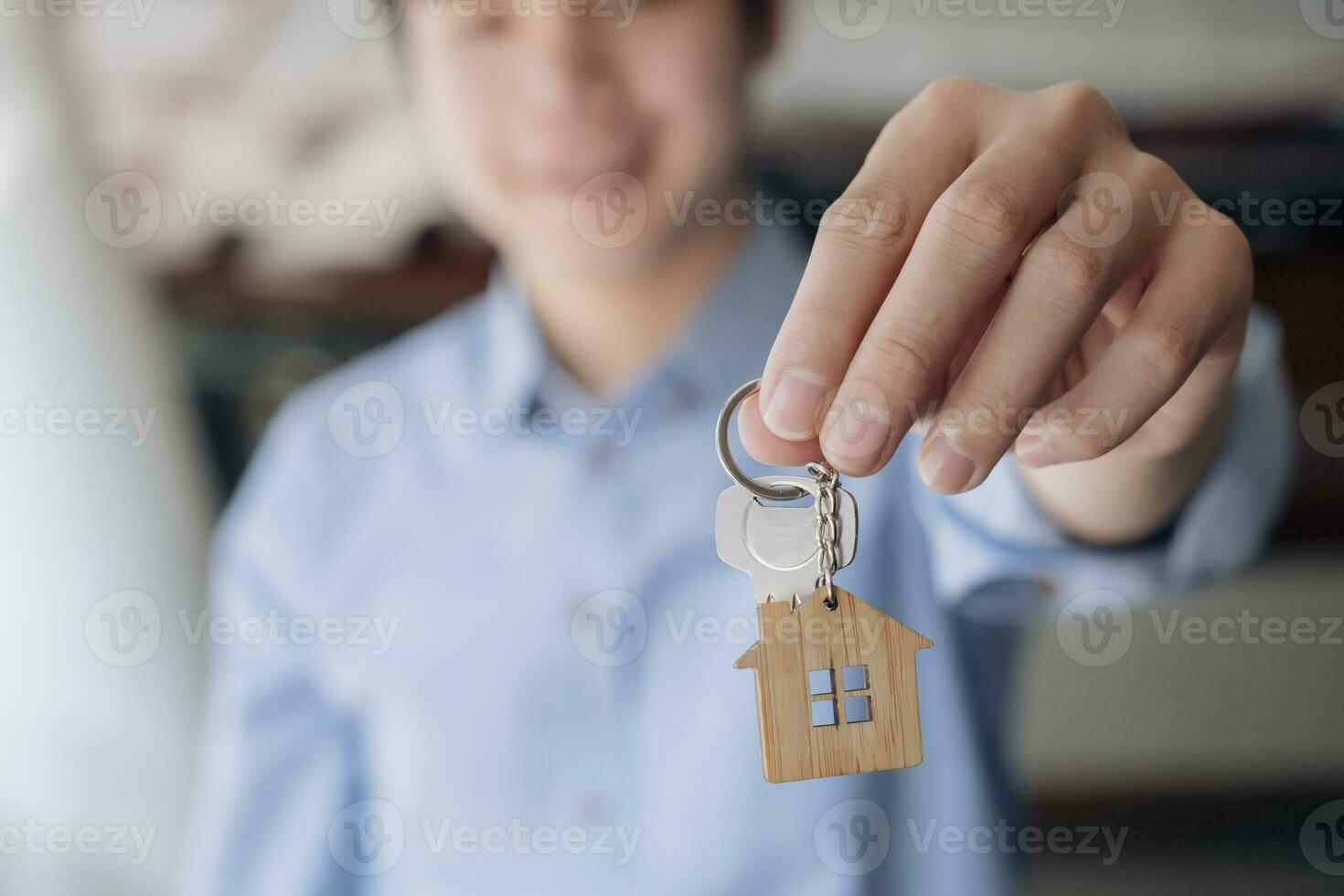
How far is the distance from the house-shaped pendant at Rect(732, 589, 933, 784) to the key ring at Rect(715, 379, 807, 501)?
48 mm

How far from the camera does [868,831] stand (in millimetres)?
918

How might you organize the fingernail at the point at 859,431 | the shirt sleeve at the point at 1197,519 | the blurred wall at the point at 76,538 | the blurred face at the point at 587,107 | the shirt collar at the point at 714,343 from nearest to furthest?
the fingernail at the point at 859,431, the shirt sleeve at the point at 1197,519, the blurred face at the point at 587,107, the shirt collar at the point at 714,343, the blurred wall at the point at 76,538

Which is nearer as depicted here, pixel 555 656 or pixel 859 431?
pixel 859 431

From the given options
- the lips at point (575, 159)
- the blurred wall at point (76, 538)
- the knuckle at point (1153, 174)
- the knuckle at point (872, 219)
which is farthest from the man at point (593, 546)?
the blurred wall at point (76, 538)

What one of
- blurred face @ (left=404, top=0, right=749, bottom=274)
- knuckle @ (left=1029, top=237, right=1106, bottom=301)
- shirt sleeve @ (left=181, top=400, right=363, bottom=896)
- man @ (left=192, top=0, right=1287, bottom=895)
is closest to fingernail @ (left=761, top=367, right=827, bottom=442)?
knuckle @ (left=1029, top=237, right=1106, bottom=301)

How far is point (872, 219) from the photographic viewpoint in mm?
412

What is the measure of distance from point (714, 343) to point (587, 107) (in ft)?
0.88

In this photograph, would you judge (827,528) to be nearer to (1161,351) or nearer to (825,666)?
(825,666)

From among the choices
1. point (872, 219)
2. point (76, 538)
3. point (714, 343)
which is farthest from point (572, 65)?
point (76, 538)

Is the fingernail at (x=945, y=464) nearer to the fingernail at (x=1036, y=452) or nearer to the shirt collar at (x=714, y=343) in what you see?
the fingernail at (x=1036, y=452)

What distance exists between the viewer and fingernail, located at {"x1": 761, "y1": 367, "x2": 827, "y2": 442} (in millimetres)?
385

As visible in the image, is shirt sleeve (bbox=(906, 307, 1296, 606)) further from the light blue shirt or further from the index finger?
the index finger

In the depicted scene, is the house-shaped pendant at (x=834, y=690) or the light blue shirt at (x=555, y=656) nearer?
the house-shaped pendant at (x=834, y=690)

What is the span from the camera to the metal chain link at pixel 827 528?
16.9 inches
